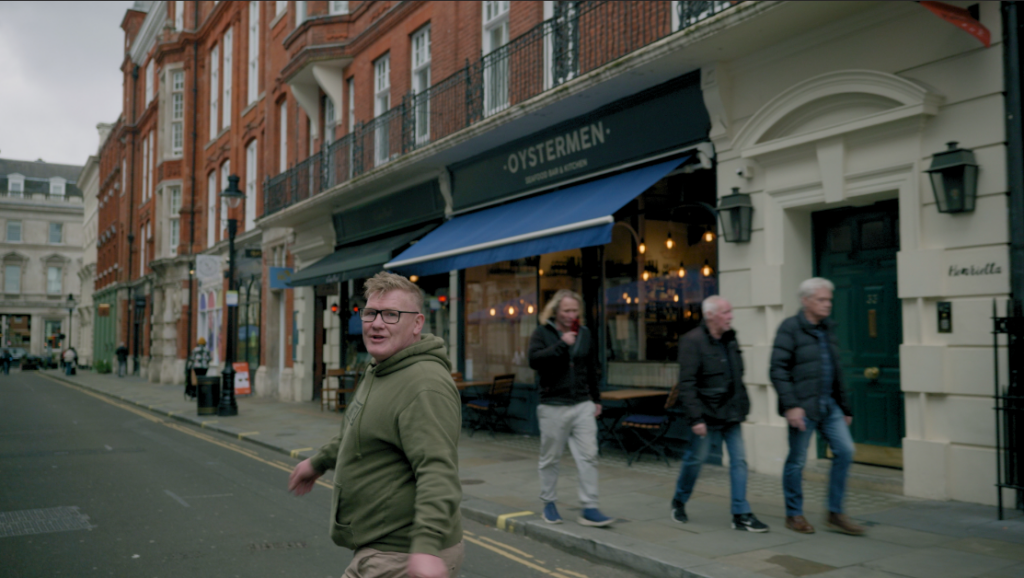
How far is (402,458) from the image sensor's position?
259 centimetres

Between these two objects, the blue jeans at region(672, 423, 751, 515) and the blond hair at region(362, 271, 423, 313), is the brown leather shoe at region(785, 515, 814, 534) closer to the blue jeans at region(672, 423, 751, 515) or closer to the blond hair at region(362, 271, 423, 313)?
the blue jeans at region(672, 423, 751, 515)

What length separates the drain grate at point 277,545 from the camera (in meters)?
6.10

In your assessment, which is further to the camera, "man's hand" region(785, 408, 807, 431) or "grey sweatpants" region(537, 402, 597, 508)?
"grey sweatpants" region(537, 402, 597, 508)

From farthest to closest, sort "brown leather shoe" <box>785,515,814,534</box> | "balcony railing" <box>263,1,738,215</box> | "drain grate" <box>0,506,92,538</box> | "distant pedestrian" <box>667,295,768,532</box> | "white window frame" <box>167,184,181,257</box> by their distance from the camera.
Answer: "white window frame" <box>167,184,181,257</box>, "balcony railing" <box>263,1,738,215</box>, "drain grate" <box>0,506,92,538</box>, "distant pedestrian" <box>667,295,768,532</box>, "brown leather shoe" <box>785,515,814,534</box>

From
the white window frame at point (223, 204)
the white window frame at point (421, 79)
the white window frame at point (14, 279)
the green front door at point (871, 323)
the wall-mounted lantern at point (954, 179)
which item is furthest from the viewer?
the white window frame at point (14, 279)

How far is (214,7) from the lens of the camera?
30.2 metres

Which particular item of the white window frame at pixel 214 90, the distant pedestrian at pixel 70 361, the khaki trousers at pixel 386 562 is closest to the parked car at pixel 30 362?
the distant pedestrian at pixel 70 361

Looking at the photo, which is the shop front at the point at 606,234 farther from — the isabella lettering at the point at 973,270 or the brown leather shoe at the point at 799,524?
the brown leather shoe at the point at 799,524

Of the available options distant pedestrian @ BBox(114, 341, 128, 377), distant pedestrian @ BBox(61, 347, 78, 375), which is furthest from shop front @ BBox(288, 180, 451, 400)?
distant pedestrian @ BBox(61, 347, 78, 375)

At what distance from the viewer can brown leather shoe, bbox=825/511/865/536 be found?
595 centimetres

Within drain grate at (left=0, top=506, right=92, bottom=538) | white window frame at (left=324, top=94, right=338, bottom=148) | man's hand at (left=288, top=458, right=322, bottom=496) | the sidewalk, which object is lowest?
drain grate at (left=0, top=506, right=92, bottom=538)

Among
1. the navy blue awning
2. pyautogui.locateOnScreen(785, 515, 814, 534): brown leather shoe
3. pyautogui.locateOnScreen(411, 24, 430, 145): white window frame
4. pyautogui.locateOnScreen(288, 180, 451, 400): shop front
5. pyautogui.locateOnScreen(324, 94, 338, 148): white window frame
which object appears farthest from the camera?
pyautogui.locateOnScreen(324, 94, 338, 148): white window frame

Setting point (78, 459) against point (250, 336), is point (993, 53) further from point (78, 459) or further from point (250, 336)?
point (250, 336)

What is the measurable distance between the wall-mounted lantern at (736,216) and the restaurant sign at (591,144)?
3.26 ft
